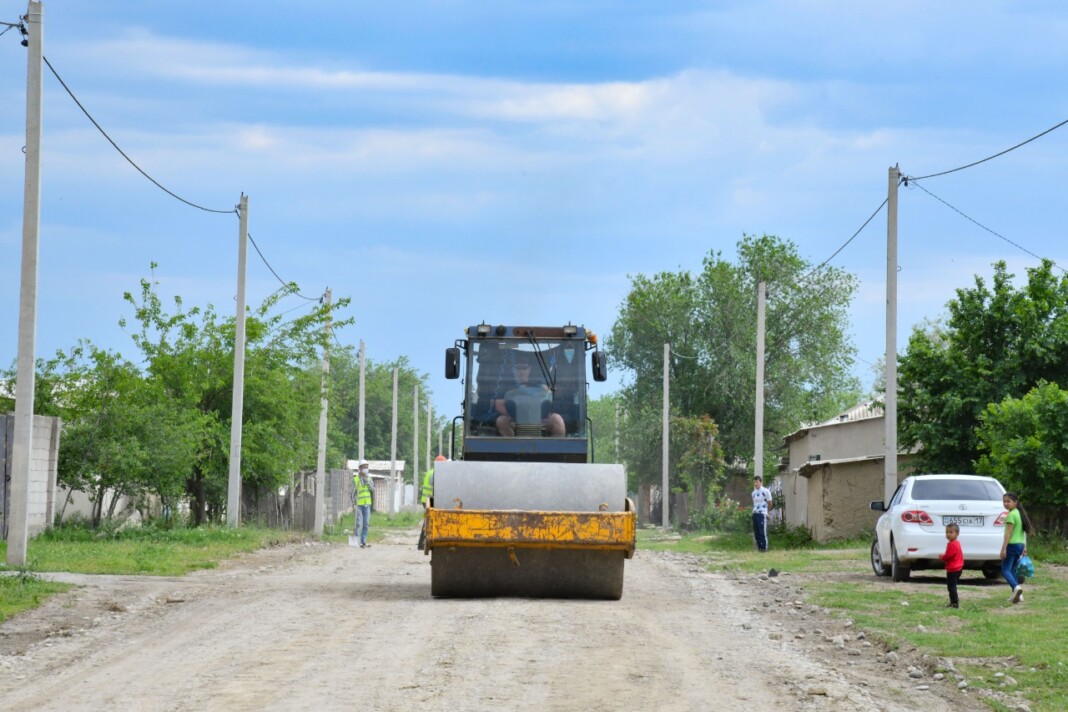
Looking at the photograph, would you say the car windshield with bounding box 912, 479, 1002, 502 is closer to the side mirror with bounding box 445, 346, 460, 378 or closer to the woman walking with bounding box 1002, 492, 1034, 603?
the woman walking with bounding box 1002, 492, 1034, 603

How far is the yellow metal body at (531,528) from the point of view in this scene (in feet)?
52.3

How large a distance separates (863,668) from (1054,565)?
13.3 metres

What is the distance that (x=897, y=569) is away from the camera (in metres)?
21.3

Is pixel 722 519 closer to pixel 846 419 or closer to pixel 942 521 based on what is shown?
pixel 846 419

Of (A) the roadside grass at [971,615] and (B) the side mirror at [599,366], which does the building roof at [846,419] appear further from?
(B) the side mirror at [599,366]

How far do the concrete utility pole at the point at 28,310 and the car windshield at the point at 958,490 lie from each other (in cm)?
1288

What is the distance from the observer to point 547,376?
18.7 meters

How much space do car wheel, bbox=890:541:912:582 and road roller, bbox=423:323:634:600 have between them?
5.75 meters

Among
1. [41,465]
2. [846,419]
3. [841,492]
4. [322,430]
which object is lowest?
[841,492]

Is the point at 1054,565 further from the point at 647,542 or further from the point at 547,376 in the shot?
the point at 647,542

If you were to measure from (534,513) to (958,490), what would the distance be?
8228 millimetres

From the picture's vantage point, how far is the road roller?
16.0 metres

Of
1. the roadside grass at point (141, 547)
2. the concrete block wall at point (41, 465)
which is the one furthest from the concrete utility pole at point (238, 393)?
the concrete block wall at point (41, 465)

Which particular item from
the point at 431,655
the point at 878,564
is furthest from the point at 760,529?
the point at 431,655
